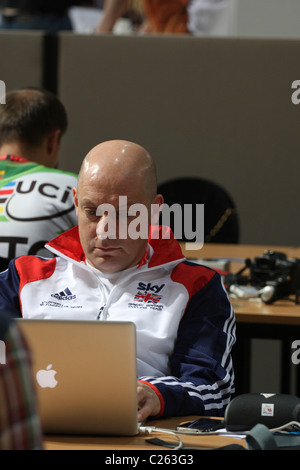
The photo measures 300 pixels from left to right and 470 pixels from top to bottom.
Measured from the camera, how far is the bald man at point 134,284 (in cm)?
154

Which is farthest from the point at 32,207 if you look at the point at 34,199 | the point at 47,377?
the point at 47,377

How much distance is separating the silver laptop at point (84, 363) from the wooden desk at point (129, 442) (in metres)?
0.06

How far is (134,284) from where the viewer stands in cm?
163

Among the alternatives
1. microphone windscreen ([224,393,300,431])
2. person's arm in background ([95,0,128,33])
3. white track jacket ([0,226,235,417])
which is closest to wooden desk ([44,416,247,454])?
microphone windscreen ([224,393,300,431])

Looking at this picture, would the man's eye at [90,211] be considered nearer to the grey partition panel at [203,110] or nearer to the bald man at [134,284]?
the bald man at [134,284]

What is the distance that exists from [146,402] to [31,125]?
139cm

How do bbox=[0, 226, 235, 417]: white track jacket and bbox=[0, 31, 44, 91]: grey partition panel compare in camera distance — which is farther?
bbox=[0, 31, 44, 91]: grey partition panel

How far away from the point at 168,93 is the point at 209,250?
1.26m

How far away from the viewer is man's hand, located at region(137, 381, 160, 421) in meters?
1.32

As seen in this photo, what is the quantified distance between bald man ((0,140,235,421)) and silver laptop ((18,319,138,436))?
12.4 inches

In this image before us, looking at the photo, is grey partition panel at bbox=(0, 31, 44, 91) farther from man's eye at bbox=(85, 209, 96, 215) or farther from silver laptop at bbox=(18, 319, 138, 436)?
silver laptop at bbox=(18, 319, 138, 436)

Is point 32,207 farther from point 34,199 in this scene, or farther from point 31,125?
point 31,125

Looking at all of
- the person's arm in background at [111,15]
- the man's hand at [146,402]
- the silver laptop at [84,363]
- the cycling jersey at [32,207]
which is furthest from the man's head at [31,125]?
the person's arm in background at [111,15]

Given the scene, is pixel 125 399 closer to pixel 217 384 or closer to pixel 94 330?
pixel 94 330
